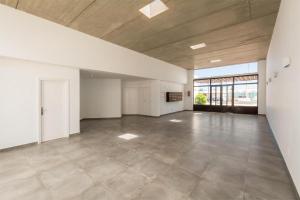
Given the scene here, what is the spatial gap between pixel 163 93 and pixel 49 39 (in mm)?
6938

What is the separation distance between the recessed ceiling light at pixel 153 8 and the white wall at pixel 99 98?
524 centimetres

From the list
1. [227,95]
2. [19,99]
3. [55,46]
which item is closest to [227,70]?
[227,95]

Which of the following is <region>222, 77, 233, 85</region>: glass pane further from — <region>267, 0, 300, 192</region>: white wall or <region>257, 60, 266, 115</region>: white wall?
<region>267, 0, 300, 192</region>: white wall

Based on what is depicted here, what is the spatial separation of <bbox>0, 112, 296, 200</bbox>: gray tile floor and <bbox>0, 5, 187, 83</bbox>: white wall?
2605 mm

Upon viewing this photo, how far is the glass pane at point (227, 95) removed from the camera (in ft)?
34.8

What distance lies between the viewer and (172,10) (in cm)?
373

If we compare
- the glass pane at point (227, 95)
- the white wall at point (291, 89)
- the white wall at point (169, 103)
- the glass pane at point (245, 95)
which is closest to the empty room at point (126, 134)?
the white wall at point (291, 89)

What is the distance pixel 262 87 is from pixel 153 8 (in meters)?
9.16

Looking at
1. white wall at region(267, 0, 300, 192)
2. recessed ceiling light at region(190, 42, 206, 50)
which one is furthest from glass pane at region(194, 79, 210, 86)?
white wall at region(267, 0, 300, 192)

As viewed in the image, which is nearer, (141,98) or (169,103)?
(141,98)

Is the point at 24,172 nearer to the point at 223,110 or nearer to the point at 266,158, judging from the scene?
the point at 266,158

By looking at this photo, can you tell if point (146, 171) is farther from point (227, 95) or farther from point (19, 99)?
point (227, 95)

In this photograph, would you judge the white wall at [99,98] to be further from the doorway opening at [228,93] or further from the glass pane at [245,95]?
the glass pane at [245,95]

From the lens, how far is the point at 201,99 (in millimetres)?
11945
